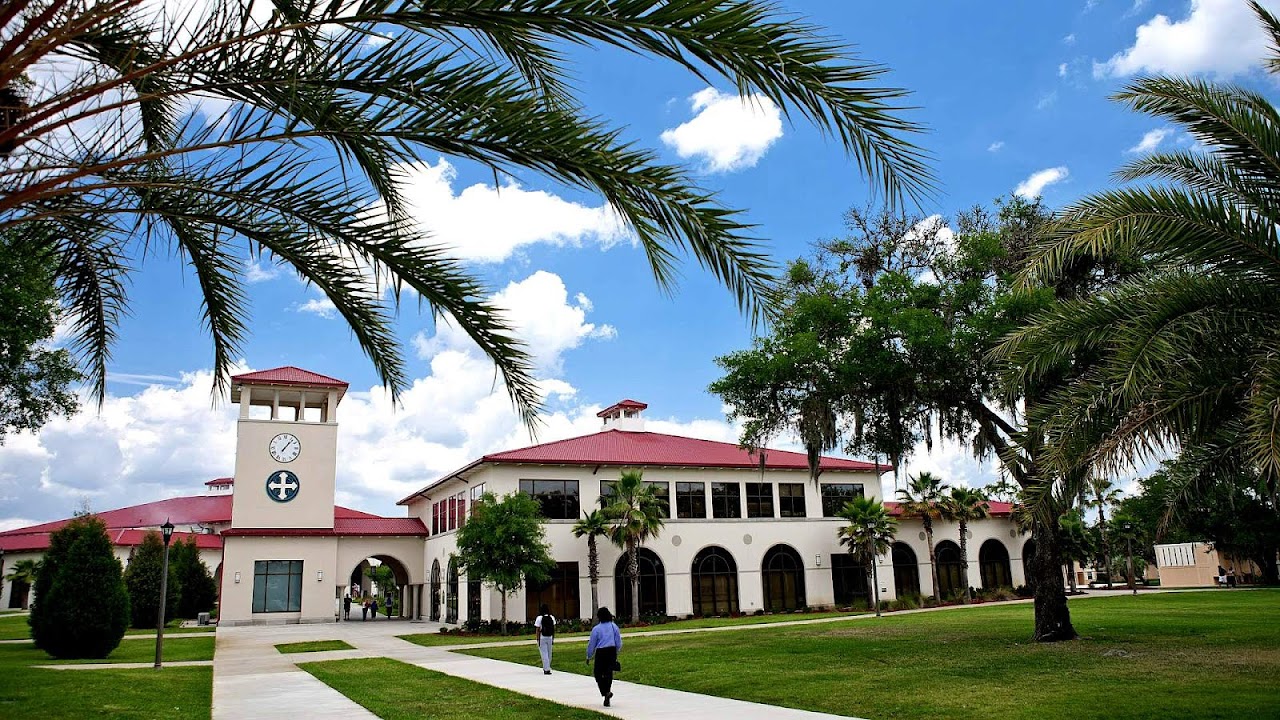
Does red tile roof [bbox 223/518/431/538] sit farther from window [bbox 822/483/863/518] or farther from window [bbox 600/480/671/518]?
window [bbox 822/483/863/518]

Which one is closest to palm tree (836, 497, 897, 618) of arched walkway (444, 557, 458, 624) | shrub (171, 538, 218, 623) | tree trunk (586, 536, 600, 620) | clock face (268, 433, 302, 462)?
tree trunk (586, 536, 600, 620)

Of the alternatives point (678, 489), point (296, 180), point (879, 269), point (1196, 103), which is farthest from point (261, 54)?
point (678, 489)

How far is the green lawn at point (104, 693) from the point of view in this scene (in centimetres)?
1233

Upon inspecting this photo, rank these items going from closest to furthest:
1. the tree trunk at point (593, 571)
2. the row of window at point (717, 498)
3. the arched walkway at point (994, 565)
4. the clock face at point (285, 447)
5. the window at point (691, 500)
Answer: the tree trunk at point (593, 571) < the row of window at point (717, 498) < the window at point (691, 500) < the clock face at point (285, 447) < the arched walkway at point (994, 565)

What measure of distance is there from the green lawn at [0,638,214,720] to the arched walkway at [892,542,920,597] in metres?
33.6

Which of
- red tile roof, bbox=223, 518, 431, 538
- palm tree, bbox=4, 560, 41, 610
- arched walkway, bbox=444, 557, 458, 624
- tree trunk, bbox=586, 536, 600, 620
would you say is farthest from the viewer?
palm tree, bbox=4, 560, 41, 610

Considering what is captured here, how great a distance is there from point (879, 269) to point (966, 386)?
13.8 ft

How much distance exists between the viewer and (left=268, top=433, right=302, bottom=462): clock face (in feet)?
139

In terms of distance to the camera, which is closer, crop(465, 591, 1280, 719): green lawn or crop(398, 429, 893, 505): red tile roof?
crop(465, 591, 1280, 719): green lawn

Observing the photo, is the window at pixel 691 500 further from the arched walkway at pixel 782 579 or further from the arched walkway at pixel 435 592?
the arched walkway at pixel 435 592

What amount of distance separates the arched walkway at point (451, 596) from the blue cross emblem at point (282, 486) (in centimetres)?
835

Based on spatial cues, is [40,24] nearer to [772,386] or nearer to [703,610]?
[772,386]

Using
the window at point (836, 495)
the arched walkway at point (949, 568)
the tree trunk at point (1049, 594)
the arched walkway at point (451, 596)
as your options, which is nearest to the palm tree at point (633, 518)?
the arched walkway at point (451, 596)

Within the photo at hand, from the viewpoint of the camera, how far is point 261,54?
6.16m
